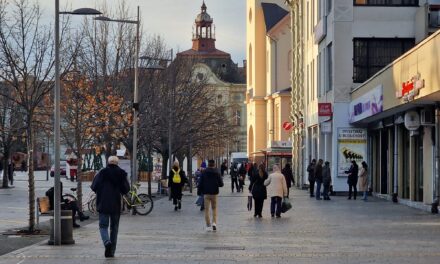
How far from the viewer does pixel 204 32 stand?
14525cm

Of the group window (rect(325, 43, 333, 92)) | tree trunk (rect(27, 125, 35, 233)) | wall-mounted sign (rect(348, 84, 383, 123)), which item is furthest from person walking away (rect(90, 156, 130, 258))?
window (rect(325, 43, 333, 92))

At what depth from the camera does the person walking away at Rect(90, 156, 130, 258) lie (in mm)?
17125

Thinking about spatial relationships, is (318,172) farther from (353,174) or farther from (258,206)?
(258,206)

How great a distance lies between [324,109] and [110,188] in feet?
94.9

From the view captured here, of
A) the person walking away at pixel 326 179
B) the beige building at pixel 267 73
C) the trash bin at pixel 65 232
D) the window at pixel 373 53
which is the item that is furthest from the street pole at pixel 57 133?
the beige building at pixel 267 73

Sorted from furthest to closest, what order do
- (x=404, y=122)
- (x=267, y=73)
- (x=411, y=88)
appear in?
(x=267, y=73) < (x=404, y=122) < (x=411, y=88)

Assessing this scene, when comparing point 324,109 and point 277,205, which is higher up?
point 324,109

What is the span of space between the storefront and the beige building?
49.6m

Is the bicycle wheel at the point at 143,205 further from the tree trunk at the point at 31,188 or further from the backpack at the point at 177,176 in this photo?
the tree trunk at the point at 31,188

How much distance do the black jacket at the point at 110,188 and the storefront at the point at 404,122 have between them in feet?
38.7

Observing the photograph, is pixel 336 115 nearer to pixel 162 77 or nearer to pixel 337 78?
pixel 337 78

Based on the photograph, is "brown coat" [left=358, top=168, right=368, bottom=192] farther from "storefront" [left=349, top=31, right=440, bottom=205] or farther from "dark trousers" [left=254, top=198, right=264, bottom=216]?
"dark trousers" [left=254, top=198, right=264, bottom=216]

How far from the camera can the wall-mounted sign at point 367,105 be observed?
3628cm

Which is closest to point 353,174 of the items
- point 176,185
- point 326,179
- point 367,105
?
point 326,179
